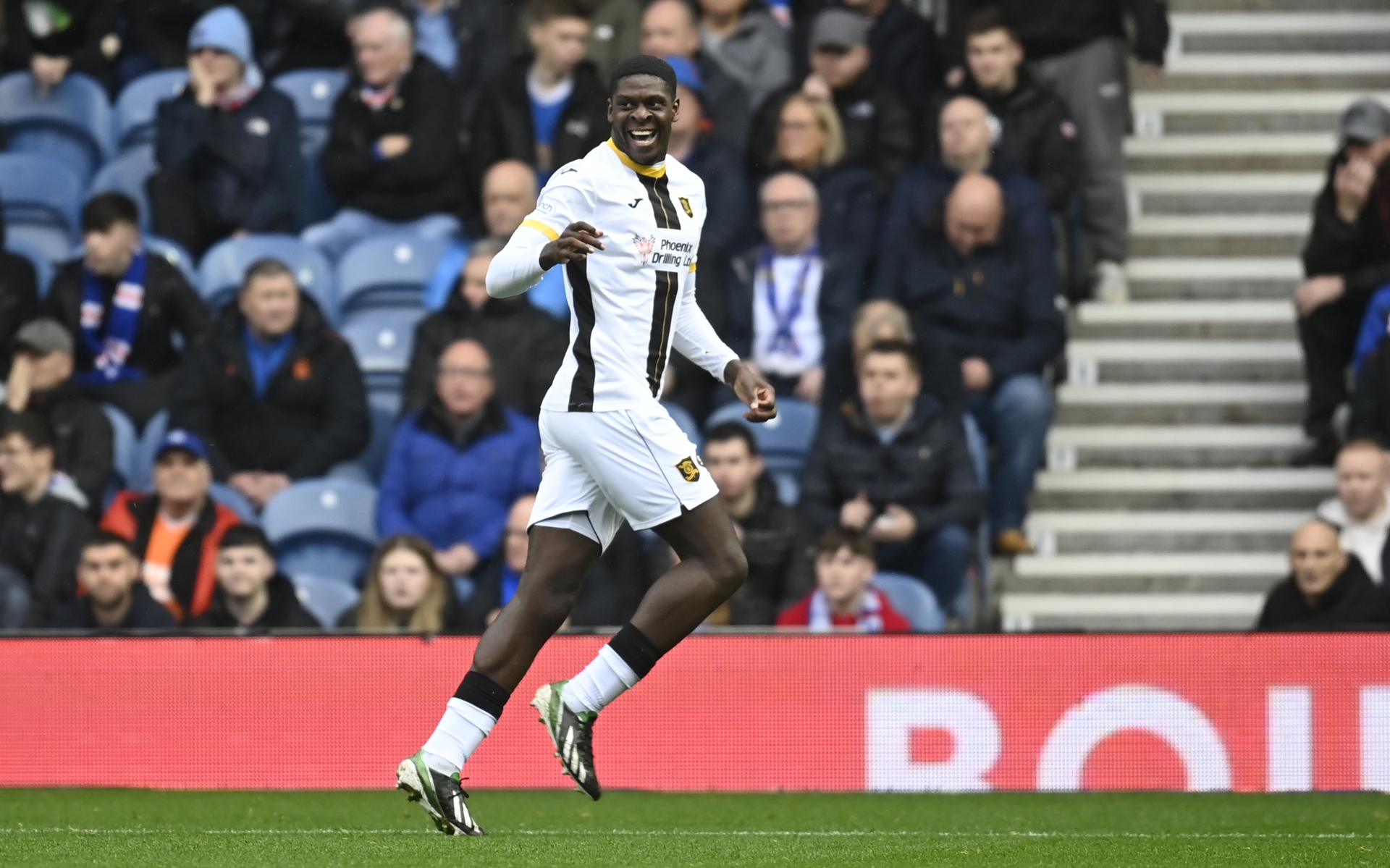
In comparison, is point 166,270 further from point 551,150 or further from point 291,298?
point 551,150

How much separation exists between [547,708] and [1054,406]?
615 centimetres

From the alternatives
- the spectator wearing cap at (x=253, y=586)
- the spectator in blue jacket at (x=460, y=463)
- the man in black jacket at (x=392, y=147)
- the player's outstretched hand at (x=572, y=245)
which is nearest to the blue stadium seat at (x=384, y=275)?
the man in black jacket at (x=392, y=147)

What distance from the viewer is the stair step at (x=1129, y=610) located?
36.5 ft

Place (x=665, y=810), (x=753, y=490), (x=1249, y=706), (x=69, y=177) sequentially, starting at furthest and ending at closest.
A: (x=69, y=177)
(x=753, y=490)
(x=1249, y=706)
(x=665, y=810)

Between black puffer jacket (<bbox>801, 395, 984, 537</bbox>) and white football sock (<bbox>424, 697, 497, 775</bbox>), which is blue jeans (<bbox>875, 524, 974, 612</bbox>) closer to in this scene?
black puffer jacket (<bbox>801, 395, 984, 537</bbox>)

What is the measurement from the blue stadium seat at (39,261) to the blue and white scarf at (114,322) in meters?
0.39

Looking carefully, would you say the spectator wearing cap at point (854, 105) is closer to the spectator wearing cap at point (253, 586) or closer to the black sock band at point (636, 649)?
the spectator wearing cap at point (253, 586)

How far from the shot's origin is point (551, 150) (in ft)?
40.8

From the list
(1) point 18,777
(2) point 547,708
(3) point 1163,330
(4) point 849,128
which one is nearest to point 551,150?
(4) point 849,128

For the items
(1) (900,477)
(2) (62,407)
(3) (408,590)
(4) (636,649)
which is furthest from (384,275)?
(4) (636,649)

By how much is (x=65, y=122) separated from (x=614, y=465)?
8224 millimetres

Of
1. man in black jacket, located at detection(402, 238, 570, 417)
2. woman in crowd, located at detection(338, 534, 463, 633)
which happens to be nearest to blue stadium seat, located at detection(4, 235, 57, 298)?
man in black jacket, located at detection(402, 238, 570, 417)

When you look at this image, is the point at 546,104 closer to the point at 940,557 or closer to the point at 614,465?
the point at 940,557

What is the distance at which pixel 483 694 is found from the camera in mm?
6246
